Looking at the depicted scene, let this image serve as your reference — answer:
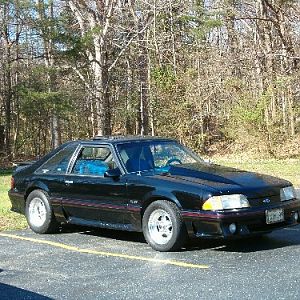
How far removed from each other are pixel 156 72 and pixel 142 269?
23.8m

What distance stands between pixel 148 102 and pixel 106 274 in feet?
81.5

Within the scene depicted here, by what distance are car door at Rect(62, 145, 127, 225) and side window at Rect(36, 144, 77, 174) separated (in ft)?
0.62

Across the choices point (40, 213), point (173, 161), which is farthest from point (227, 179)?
point (40, 213)

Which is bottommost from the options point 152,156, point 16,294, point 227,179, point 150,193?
point 16,294

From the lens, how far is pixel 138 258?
6672mm

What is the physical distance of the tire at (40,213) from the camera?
8.42 meters

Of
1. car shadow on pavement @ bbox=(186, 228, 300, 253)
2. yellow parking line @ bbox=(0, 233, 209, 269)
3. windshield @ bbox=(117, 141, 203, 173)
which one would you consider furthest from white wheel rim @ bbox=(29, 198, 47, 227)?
car shadow on pavement @ bbox=(186, 228, 300, 253)

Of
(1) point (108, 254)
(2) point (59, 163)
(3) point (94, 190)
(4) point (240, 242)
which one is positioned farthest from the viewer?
(2) point (59, 163)

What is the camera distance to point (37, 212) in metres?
8.66

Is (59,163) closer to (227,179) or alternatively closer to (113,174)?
(113,174)

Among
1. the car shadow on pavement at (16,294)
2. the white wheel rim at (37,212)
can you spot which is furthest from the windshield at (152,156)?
the car shadow on pavement at (16,294)

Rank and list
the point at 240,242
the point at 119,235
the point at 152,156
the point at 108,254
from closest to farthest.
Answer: the point at 108,254 → the point at 240,242 → the point at 152,156 → the point at 119,235

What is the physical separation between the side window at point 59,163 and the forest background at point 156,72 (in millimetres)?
15596

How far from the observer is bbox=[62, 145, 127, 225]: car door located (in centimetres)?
751
